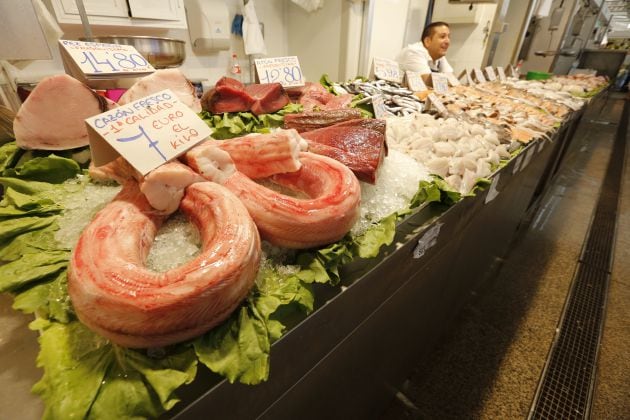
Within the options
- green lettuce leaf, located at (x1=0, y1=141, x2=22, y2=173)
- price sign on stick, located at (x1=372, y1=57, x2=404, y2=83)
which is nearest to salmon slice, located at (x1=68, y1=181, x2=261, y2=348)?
green lettuce leaf, located at (x1=0, y1=141, x2=22, y2=173)

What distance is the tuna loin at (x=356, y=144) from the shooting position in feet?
4.35

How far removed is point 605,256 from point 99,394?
513 centimetres

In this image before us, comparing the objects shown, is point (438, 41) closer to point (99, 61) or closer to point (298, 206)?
point (99, 61)

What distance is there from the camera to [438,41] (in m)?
5.64

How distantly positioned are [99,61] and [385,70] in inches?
128

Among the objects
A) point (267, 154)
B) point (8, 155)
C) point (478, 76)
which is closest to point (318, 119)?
point (267, 154)

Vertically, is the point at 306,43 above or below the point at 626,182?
above

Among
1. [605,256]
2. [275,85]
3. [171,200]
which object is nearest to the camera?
[171,200]

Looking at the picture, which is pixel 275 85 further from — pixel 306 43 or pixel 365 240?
pixel 306 43

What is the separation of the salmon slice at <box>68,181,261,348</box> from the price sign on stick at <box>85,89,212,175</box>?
215mm

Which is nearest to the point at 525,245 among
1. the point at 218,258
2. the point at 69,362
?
the point at 218,258

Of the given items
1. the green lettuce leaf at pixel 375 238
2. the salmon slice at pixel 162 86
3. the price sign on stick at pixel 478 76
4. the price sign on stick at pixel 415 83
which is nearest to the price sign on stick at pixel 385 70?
the price sign on stick at pixel 415 83

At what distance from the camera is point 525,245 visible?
388cm

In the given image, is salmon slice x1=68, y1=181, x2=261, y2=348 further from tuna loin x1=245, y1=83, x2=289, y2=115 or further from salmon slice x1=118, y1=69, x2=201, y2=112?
tuna loin x1=245, y1=83, x2=289, y2=115
